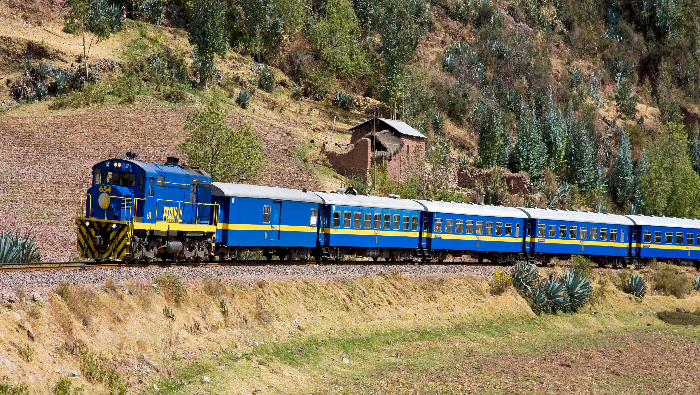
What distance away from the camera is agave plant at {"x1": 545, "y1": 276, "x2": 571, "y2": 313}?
103ft

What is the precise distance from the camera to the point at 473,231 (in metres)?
37.3

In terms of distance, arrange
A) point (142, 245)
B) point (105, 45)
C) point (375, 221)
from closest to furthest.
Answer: point (142, 245)
point (375, 221)
point (105, 45)

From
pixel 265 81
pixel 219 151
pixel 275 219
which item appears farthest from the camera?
pixel 265 81

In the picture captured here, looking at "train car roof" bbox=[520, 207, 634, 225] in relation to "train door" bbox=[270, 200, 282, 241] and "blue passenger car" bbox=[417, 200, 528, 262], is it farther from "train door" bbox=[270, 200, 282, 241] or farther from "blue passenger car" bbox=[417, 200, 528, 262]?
"train door" bbox=[270, 200, 282, 241]

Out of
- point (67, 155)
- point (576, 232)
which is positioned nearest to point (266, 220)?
point (576, 232)

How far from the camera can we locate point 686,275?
40.4 m

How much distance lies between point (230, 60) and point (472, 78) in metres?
31.6

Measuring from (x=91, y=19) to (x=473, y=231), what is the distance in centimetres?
4308

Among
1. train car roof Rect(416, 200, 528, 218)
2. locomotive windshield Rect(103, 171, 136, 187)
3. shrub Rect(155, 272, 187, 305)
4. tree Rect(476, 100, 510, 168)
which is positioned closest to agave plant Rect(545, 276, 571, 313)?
train car roof Rect(416, 200, 528, 218)

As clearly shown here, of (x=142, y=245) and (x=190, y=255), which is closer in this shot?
(x=142, y=245)

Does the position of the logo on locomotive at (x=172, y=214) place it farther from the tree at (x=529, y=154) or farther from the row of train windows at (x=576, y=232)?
the tree at (x=529, y=154)

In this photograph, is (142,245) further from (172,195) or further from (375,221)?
(375,221)

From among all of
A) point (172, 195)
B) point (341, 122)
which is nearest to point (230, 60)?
point (341, 122)

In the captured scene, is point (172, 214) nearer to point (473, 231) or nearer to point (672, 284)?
point (473, 231)
